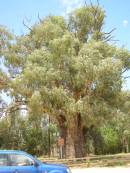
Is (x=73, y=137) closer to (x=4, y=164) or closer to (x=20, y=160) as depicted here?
(x=20, y=160)

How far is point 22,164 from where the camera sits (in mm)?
15109

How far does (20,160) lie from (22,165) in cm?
21

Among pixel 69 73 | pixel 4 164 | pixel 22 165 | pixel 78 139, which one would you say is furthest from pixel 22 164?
pixel 78 139

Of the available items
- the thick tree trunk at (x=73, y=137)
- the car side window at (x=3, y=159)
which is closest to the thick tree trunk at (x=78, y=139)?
the thick tree trunk at (x=73, y=137)

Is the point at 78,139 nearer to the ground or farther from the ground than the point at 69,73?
nearer to the ground

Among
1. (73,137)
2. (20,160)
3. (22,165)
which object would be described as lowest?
(22,165)

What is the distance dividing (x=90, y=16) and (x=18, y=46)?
7474mm

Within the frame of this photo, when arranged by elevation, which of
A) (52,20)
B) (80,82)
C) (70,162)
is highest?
(52,20)

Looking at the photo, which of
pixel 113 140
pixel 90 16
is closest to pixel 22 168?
pixel 90 16

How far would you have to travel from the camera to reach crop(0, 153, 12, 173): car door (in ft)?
48.1

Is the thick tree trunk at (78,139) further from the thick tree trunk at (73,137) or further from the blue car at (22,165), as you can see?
the blue car at (22,165)

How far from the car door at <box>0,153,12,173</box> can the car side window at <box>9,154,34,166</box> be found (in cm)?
19

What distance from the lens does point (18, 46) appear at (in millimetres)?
38250

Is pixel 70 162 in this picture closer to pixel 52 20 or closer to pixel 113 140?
pixel 52 20
